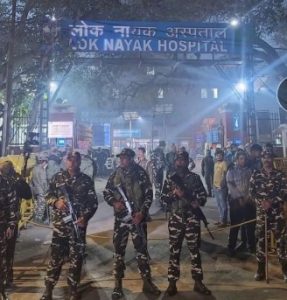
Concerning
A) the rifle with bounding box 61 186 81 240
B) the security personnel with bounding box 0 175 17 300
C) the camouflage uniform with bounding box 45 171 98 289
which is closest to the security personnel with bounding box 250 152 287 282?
the camouflage uniform with bounding box 45 171 98 289

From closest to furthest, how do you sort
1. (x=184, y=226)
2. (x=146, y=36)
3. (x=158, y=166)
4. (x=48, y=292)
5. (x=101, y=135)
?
(x=48, y=292)
(x=184, y=226)
(x=146, y=36)
(x=158, y=166)
(x=101, y=135)

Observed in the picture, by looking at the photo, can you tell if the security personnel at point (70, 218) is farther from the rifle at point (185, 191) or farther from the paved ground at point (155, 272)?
the rifle at point (185, 191)

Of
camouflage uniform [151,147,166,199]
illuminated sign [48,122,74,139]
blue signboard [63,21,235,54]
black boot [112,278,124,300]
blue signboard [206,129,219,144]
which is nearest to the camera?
black boot [112,278,124,300]

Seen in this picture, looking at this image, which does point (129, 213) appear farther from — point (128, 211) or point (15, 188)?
point (15, 188)

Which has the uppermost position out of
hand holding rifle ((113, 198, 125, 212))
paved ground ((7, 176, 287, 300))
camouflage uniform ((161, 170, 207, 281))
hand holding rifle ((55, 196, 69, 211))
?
hand holding rifle ((55, 196, 69, 211))

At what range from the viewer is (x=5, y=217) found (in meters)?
5.15

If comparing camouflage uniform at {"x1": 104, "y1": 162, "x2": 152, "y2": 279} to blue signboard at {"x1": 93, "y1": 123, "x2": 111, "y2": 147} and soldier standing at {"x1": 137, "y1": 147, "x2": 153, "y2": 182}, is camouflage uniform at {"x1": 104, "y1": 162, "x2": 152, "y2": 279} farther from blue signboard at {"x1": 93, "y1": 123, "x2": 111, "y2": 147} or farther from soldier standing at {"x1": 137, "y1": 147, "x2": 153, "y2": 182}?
blue signboard at {"x1": 93, "y1": 123, "x2": 111, "y2": 147}

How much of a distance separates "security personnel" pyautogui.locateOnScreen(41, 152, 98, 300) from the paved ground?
57cm

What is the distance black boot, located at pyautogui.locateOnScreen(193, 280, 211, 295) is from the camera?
539 centimetres

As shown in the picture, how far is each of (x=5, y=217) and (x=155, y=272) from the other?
2.64 meters

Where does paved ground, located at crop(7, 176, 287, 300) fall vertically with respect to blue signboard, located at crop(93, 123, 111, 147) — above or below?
below

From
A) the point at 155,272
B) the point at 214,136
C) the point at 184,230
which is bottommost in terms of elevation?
the point at 155,272

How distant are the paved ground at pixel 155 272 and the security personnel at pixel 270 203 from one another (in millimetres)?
458

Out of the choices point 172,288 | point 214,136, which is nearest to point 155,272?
point 172,288
